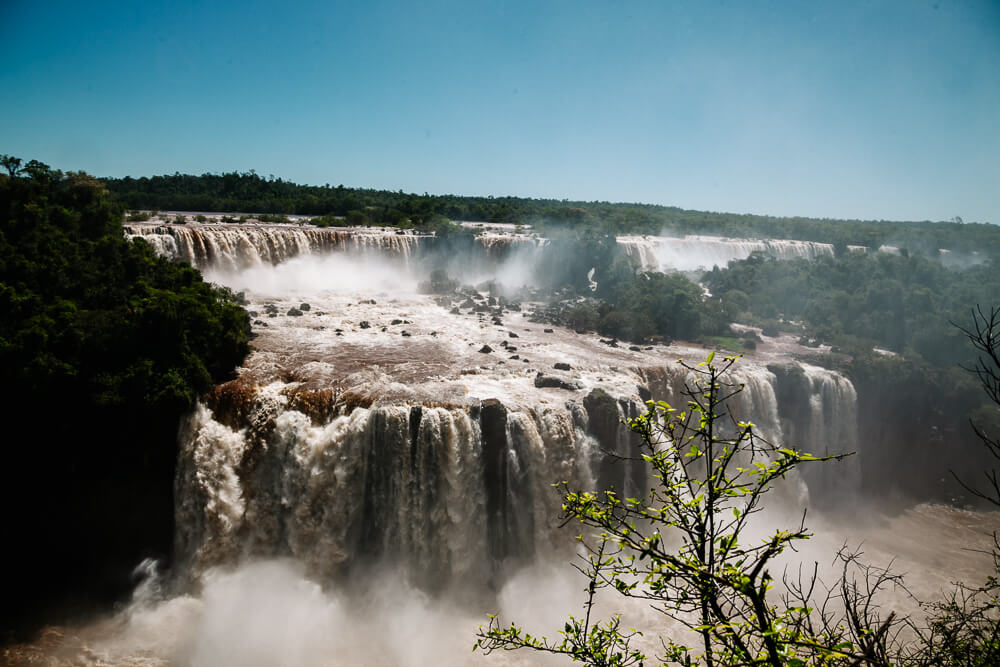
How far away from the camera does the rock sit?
1809cm

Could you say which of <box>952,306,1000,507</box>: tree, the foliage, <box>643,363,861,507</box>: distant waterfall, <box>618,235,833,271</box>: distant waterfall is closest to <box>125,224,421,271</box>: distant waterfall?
<box>618,235,833,271</box>: distant waterfall

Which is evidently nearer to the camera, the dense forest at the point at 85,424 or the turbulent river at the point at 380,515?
the turbulent river at the point at 380,515

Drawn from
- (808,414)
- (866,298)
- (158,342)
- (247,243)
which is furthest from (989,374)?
(866,298)

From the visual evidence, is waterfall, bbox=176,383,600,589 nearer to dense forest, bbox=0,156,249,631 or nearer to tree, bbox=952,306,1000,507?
dense forest, bbox=0,156,249,631

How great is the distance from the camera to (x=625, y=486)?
1709 centimetres

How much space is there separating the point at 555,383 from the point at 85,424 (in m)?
14.5

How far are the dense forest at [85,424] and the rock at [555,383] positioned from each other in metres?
10.6

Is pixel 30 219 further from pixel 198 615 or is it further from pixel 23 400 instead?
pixel 198 615

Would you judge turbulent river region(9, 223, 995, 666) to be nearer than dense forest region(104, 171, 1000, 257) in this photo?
Yes

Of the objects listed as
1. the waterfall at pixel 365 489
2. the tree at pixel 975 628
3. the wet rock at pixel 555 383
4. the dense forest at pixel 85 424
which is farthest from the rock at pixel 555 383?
the tree at pixel 975 628

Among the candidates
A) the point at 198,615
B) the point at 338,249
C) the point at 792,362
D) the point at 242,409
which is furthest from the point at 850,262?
the point at 198,615

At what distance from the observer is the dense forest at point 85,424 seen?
1420 centimetres

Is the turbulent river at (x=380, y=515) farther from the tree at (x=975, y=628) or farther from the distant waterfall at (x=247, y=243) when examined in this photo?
the distant waterfall at (x=247, y=243)

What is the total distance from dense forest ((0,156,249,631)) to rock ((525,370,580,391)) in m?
10.6
